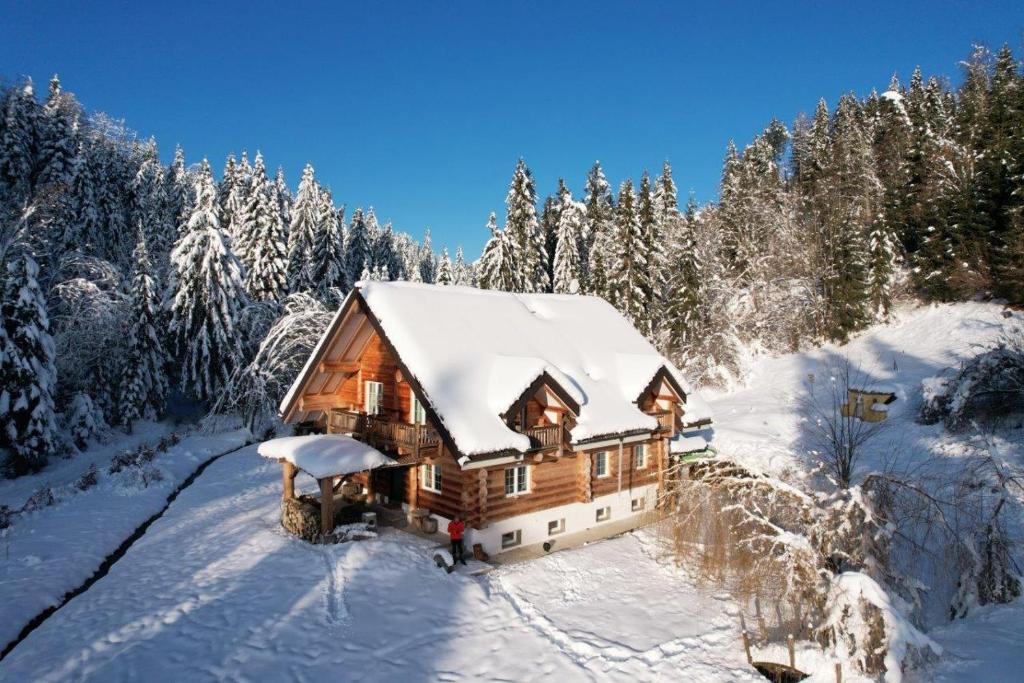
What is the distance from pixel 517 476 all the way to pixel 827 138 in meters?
64.3

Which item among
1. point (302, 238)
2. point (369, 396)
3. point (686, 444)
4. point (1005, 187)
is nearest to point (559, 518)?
point (369, 396)

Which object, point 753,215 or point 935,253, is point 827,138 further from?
point 935,253

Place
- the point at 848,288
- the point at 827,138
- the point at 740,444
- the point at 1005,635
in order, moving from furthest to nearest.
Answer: the point at 827,138 < the point at 848,288 < the point at 740,444 < the point at 1005,635

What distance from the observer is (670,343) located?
45281mm

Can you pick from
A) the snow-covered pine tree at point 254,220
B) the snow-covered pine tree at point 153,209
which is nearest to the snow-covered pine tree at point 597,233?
the snow-covered pine tree at point 254,220

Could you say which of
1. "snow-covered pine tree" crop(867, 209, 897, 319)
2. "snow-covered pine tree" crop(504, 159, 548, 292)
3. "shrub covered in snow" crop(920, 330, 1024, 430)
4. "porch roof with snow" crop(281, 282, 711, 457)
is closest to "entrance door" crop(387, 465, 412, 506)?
"porch roof with snow" crop(281, 282, 711, 457)

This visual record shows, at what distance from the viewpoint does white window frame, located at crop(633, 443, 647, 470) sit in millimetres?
21641

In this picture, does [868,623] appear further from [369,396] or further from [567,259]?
[567,259]

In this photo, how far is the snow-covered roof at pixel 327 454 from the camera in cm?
1614

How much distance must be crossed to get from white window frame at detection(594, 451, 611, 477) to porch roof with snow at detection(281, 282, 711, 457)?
200cm

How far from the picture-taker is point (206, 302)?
36.0 metres

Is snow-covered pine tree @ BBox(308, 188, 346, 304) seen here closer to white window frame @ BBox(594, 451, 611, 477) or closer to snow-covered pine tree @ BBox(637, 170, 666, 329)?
snow-covered pine tree @ BBox(637, 170, 666, 329)

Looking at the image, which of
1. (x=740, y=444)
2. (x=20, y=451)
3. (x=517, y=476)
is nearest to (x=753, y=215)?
(x=740, y=444)

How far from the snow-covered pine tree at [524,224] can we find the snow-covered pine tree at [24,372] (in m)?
31.4
